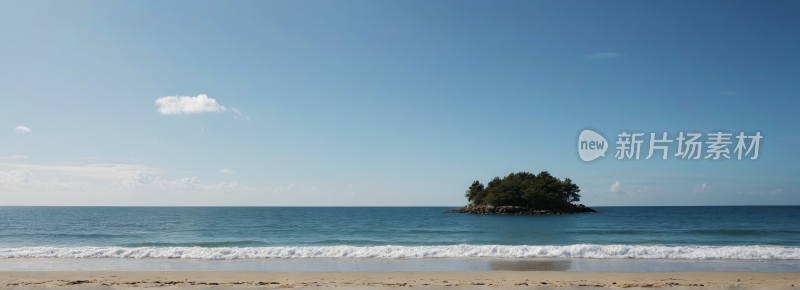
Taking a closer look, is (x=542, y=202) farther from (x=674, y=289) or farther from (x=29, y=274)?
(x=29, y=274)

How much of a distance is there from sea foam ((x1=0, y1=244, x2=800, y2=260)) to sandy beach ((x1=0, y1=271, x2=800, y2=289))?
4755 mm

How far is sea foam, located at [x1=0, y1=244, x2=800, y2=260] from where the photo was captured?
18344mm

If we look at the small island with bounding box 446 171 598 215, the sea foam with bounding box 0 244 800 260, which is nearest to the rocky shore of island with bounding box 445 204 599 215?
the small island with bounding box 446 171 598 215

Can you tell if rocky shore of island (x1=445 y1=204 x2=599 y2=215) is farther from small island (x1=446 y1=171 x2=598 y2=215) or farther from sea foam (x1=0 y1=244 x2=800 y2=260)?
sea foam (x1=0 y1=244 x2=800 y2=260)

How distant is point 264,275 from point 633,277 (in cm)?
1247

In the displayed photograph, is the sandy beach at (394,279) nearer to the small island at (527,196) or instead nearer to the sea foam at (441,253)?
the sea foam at (441,253)

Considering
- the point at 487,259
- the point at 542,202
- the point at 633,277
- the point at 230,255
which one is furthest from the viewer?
the point at 542,202

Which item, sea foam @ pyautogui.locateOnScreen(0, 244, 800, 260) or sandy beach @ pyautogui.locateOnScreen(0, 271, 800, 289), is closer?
sandy beach @ pyautogui.locateOnScreen(0, 271, 800, 289)

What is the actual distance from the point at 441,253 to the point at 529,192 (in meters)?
62.6

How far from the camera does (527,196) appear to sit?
76.2 meters

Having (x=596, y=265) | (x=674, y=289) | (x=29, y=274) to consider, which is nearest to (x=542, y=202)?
(x=596, y=265)

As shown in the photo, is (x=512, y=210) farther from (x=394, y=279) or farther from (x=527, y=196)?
(x=394, y=279)

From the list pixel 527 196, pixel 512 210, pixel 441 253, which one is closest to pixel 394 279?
pixel 441 253

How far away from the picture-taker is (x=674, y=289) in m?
10.9
